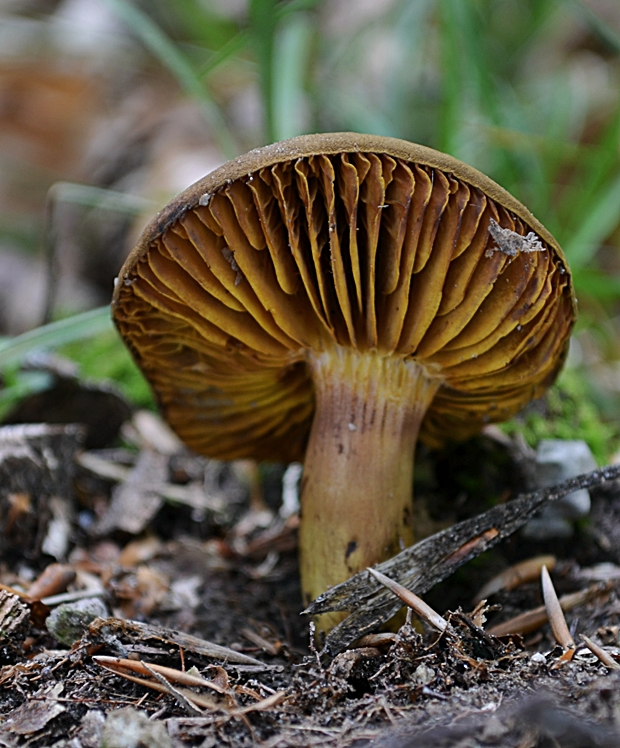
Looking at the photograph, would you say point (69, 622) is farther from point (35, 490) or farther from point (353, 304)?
point (353, 304)

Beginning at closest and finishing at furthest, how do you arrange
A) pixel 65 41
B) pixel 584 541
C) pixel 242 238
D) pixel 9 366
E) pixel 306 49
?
pixel 242 238, pixel 584 541, pixel 9 366, pixel 306 49, pixel 65 41

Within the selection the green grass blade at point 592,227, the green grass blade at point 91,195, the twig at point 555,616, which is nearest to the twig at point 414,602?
the twig at point 555,616

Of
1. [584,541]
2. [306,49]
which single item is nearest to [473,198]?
[584,541]

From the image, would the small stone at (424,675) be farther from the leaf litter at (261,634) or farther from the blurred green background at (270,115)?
the blurred green background at (270,115)

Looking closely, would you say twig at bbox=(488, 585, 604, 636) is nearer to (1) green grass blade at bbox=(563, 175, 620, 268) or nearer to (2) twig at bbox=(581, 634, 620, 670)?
(2) twig at bbox=(581, 634, 620, 670)

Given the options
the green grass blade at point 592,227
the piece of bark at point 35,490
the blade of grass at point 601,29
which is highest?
the blade of grass at point 601,29

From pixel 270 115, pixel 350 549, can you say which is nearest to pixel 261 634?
pixel 350 549

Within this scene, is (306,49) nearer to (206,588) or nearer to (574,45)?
(206,588)
